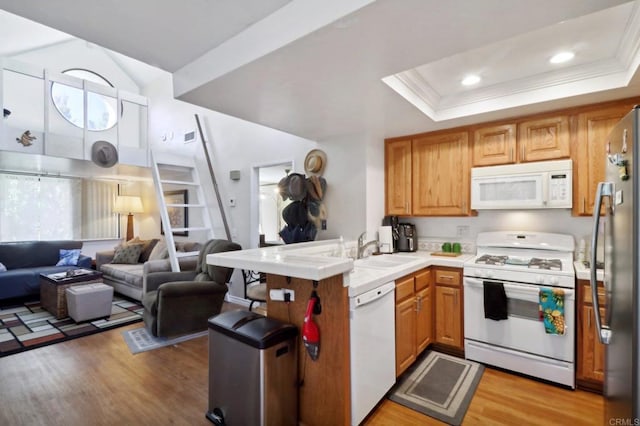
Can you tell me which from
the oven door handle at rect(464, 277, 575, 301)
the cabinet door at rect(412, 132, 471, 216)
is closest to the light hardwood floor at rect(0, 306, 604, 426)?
the oven door handle at rect(464, 277, 575, 301)

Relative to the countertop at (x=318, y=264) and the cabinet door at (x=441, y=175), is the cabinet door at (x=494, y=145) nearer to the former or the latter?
the cabinet door at (x=441, y=175)

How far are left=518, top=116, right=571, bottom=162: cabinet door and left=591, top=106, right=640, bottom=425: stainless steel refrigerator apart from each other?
51.9 inches

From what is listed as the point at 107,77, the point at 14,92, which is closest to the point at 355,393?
the point at 14,92

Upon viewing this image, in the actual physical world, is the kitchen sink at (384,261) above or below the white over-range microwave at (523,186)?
below

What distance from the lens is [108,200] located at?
660cm

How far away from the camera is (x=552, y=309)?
7.32 feet

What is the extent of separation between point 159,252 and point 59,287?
1.41 meters

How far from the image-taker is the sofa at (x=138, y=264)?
4246mm

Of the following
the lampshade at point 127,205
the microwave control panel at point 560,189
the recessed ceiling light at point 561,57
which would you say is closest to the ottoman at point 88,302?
the lampshade at point 127,205

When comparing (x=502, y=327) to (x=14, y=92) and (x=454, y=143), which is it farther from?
(x=14, y=92)

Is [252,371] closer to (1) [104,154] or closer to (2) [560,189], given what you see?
(2) [560,189]

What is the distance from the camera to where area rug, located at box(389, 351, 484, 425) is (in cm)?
203

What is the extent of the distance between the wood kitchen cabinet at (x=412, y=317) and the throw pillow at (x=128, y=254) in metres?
4.98

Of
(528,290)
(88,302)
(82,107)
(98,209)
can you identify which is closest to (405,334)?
(528,290)
